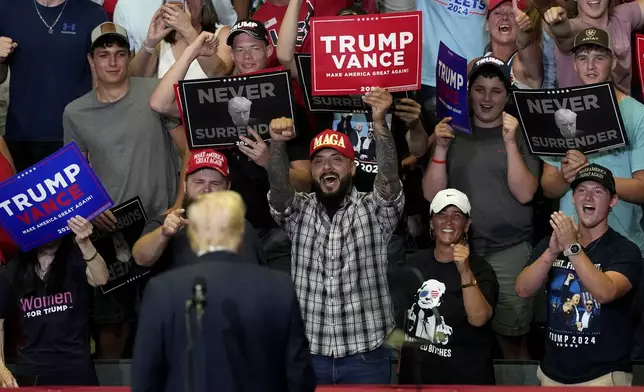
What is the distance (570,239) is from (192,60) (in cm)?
251

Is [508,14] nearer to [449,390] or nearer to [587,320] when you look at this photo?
[587,320]

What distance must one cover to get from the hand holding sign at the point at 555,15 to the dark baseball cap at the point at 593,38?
227 mm

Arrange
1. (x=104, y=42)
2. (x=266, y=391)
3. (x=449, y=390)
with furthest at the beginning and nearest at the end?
(x=104, y=42), (x=449, y=390), (x=266, y=391)

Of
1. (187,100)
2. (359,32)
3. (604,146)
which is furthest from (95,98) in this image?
(604,146)

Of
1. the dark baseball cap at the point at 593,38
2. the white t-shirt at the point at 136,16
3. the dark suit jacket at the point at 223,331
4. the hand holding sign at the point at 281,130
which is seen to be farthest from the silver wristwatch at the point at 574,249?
the white t-shirt at the point at 136,16

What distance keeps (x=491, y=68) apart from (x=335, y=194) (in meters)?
1.34

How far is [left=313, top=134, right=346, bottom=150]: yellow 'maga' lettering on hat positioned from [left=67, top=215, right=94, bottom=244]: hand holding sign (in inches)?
50.2

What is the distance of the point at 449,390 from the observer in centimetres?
518

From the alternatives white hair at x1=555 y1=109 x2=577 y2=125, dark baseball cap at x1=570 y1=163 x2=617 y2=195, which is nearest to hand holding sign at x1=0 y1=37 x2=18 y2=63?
white hair at x1=555 y1=109 x2=577 y2=125

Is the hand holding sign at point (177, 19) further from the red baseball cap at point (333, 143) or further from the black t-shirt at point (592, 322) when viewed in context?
the black t-shirt at point (592, 322)

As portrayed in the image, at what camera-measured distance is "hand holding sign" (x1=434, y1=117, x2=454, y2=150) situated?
669 centimetres

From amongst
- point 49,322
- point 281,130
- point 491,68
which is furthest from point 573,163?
point 49,322

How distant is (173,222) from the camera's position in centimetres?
605

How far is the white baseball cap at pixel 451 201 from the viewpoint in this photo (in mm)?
6289
